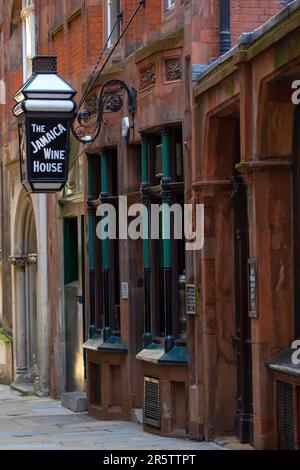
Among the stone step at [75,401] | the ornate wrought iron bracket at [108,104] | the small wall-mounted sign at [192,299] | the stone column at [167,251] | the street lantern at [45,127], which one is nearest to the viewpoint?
the small wall-mounted sign at [192,299]

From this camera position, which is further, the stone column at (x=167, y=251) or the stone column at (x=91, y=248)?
the stone column at (x=91, y=248)

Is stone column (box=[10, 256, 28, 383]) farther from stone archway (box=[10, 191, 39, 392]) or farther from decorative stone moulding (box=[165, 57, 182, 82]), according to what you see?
decorative stone moulding (box=[165, 57, 182, 82])

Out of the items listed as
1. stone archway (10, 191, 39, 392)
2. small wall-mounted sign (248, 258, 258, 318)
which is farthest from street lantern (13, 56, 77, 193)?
stone archway (10, 191, 39, 392)

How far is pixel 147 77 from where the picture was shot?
1638cm

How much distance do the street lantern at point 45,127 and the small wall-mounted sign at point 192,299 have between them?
3520 mm

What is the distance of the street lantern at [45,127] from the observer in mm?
17109

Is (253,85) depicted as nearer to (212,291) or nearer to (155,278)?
(212,291)

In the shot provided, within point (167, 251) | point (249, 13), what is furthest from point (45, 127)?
point (249, 13)

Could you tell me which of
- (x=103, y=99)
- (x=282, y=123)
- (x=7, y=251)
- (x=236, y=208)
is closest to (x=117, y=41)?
(x=103, y=99)

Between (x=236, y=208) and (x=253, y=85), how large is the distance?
2039 millimetres

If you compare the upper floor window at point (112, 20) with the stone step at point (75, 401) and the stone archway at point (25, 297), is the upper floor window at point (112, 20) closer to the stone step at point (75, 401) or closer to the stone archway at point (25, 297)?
the stone step at point (75, 401)

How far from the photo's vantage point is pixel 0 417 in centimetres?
2017

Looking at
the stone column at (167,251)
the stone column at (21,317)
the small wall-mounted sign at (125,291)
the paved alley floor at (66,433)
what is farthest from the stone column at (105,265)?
the stone column at (21,317)

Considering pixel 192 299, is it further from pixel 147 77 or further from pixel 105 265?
pixel 105 265
